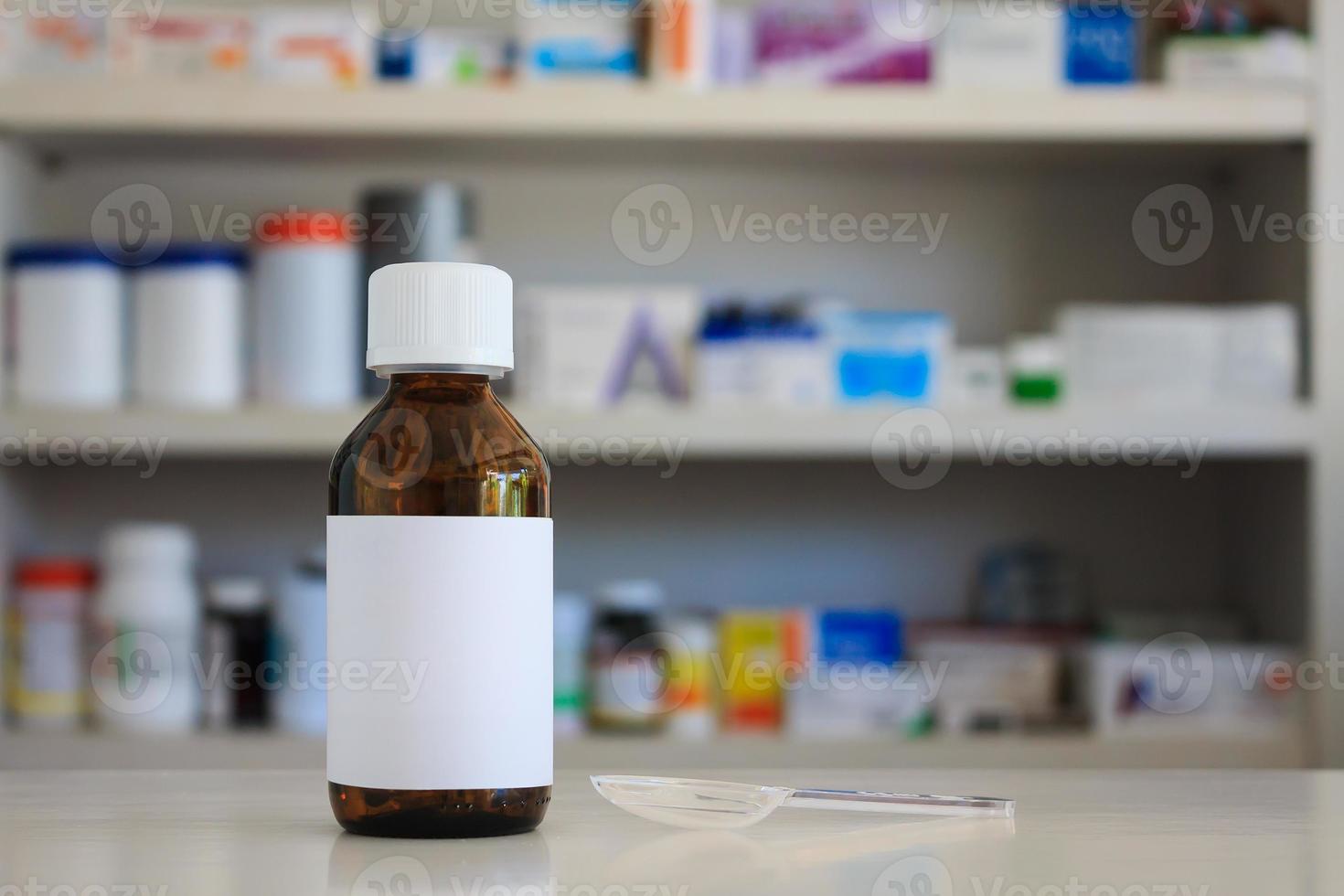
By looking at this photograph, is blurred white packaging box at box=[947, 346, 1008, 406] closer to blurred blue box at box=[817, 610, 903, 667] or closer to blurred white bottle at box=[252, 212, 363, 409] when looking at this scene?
blurred blue box at box=[817, 610, 903, 667]

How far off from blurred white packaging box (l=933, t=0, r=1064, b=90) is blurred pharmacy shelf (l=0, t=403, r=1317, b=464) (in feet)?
1.14

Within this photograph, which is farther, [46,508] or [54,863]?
[46,508]

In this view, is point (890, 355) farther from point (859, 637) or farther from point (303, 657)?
point (303, 657)

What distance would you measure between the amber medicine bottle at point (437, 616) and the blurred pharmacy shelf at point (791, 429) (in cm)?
99

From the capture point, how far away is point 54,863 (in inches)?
15.0

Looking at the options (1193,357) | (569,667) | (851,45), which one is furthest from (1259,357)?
(569,667)

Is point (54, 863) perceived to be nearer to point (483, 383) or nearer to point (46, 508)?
point (483, 383)

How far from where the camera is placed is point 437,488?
1.35 feet

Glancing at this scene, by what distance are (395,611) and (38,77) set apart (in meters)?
1.28

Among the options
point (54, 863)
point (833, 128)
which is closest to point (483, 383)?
point (54, 863)

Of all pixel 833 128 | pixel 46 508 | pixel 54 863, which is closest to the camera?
pixel 54 863

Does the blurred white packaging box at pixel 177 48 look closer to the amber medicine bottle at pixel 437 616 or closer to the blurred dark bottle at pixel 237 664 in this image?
the blurred dark bottle at pixel 237 664

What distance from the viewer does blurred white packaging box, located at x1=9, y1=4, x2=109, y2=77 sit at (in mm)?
1460

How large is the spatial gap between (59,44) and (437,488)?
128 cm
